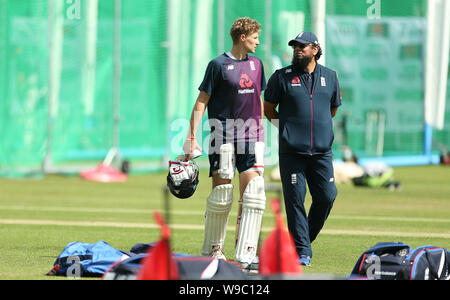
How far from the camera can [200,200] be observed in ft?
58.2

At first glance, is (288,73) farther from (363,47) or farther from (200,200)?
(363,47)

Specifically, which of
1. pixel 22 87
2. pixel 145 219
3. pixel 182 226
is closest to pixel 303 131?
pixel 182 226

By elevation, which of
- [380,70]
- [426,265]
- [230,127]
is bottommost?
[380,70]

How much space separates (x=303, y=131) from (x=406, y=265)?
239 centimetres

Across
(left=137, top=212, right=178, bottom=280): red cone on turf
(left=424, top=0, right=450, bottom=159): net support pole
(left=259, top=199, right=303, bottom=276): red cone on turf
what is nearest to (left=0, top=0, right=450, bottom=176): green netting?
(left=424, top=0, right=450, bottom=159): net support pole

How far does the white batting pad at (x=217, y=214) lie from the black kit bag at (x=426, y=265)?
2.03 m

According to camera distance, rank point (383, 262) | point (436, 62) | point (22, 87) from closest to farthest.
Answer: point (383, 262)
point (22, 87)
point (436, 62)

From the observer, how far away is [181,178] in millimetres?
8992

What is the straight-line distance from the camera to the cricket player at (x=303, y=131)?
9.30m

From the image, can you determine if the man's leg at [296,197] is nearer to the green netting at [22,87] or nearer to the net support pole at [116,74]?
the green netting at [22,87]

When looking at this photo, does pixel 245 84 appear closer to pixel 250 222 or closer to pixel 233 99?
pixel 233 99

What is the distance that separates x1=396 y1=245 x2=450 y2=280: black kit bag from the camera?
7.23m

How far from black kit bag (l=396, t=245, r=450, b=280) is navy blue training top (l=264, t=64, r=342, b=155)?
2114 millimetres

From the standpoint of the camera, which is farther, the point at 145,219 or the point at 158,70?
the point at 158,70
